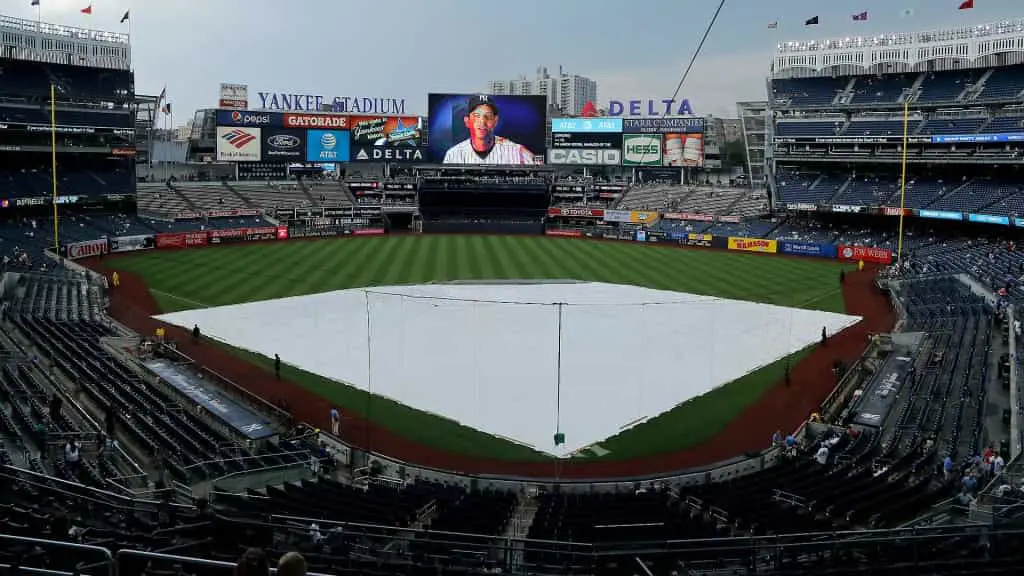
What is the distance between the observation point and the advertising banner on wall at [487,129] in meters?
78.8

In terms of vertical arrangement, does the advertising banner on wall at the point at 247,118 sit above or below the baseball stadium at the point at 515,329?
above

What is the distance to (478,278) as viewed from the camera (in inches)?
1834

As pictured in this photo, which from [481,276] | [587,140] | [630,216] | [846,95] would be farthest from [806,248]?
[481,276]

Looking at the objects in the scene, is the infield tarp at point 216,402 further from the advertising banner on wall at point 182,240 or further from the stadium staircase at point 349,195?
the stadium staircase at point 349,195

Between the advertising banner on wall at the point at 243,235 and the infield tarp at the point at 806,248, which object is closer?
the infield tarp at the point at 806,248

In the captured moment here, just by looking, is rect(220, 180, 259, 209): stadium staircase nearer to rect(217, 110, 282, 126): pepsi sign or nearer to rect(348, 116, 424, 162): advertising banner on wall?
rect(217, 110, 282, 126): pepsi sign

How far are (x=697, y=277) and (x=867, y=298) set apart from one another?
9925 mm

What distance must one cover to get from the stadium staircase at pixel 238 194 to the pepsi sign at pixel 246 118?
6.59m

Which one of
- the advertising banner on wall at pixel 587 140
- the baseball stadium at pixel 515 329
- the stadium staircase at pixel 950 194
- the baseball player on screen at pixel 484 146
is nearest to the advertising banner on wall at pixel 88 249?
the baseball stadium at pixel 515 329

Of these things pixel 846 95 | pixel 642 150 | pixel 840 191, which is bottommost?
pixel 840 191

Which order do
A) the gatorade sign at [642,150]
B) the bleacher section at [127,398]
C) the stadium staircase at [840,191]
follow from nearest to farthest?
the bleacher section at [127,398] → the stadium staircase at [840,191] → the gatorade sign at [642,150]

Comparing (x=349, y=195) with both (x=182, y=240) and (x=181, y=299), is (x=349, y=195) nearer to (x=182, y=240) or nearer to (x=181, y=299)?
(x=182, y=240)

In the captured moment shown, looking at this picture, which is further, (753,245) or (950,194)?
(753,245)

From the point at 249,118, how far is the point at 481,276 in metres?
40.7
